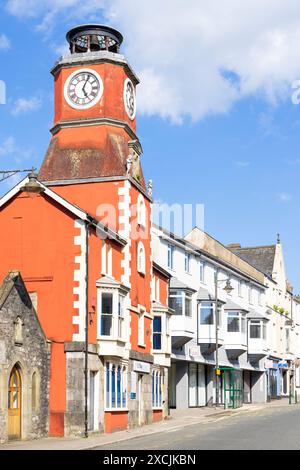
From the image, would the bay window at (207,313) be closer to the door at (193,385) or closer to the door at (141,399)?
the door at (193,385)

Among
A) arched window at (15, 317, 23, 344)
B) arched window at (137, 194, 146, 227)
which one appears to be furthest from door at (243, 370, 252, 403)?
arched window at (15, 317, 23, 344)

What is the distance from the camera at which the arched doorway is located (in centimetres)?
2573

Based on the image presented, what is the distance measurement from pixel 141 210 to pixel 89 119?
16.1 ft

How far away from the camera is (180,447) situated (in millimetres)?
22844

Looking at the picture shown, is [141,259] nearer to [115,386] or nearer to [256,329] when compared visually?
[115,386]

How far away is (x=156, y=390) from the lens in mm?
38906

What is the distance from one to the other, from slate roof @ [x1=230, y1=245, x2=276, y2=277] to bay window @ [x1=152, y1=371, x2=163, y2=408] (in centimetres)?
3885

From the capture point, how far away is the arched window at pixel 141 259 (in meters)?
36.3

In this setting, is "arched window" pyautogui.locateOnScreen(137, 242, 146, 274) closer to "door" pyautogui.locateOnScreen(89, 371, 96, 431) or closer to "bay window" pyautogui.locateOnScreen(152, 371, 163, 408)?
"bay window" pyautogui.locateOnScreen(152, 371, 163, 408)

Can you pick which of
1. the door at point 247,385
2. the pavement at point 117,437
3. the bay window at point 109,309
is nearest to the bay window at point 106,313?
the bay window at point 109,309

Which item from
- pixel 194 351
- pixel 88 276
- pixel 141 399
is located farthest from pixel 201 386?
pixel 88 276

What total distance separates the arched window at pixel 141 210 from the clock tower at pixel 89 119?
85 cm
